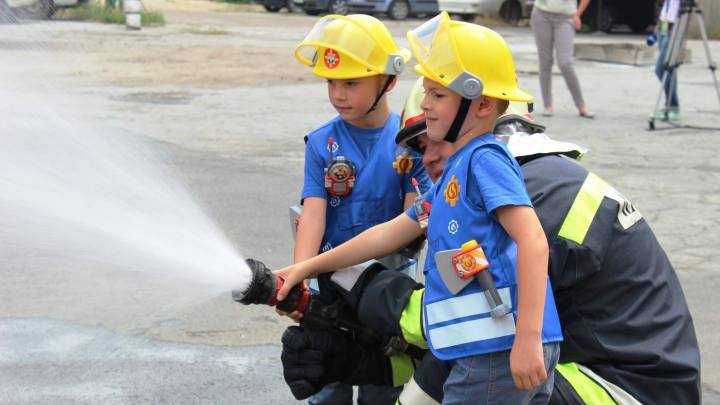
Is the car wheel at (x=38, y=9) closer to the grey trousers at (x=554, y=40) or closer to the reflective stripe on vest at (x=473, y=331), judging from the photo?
the grey trousers at (x=554, y=40)

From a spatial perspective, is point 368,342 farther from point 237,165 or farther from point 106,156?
point 237,165

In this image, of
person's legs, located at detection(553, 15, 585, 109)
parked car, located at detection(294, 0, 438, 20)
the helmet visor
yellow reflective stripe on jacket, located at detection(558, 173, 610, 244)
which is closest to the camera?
yellow reflective stripe on jacket, located at detection(558, 173, 610, 244)

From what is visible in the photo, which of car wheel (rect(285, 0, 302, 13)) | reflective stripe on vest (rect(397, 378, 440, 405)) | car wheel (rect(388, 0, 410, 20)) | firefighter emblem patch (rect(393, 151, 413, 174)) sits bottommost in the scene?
car wheel (rect(285, 0, 302, 13))

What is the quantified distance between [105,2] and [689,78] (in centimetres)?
1302

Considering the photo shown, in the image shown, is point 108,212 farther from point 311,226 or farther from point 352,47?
point 352,47

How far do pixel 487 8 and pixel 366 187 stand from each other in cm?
2342

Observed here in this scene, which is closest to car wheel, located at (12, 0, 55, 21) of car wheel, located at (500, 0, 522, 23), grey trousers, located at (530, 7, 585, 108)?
grey trousers, located at (530, 7, 585, 108)

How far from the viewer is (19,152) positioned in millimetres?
3748

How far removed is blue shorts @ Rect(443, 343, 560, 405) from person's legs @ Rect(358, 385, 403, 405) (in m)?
0.99

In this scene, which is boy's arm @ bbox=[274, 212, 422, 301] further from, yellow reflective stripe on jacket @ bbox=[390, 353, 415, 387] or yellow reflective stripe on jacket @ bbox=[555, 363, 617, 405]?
yellow reflective stripe on jacket @ bbox=[555, 363, 617, 405]

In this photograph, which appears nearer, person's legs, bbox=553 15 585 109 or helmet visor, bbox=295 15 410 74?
helmet visor, bbox=295 15 410 74

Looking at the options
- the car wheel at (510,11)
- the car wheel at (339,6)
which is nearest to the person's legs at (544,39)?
the car wheel at (339,6)

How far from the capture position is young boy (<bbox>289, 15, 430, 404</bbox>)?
113 inches

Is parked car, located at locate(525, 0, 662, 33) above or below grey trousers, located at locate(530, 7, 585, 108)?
below
